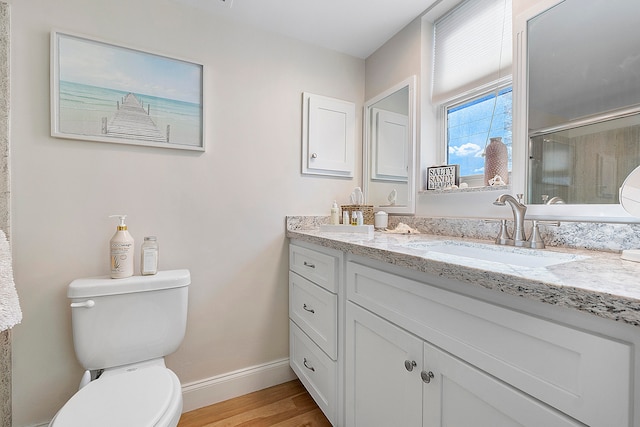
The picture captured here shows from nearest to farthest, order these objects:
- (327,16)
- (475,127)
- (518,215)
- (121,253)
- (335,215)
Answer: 1. (518,215)
2. (121,253)
3. (475,127)
4. (327,16)
5. (335,215)

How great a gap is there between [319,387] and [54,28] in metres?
2.01

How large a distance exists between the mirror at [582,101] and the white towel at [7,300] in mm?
1795

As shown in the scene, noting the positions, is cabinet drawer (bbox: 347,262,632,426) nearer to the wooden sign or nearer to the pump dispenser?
the wooden sign

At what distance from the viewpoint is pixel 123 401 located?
0.90 metres

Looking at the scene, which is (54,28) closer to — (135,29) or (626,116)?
(135,29)

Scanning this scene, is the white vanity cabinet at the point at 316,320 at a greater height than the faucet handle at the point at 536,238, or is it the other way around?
the faucet handle at the point at 536,238

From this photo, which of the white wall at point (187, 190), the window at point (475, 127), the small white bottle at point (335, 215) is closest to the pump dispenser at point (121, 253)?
the white wall at point (187, 190)

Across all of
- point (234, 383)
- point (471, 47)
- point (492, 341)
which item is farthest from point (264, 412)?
point (471, 47)

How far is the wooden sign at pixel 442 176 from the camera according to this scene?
1.51 m

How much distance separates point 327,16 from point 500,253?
1.49 m

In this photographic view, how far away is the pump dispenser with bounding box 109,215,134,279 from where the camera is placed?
1.23 m

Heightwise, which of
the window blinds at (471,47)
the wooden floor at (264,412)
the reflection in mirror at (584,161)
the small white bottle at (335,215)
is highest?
the window blinds at (471,47)

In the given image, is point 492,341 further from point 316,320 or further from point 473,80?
point 473,80

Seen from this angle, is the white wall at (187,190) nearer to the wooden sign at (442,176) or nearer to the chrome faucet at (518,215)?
the wooden sign at (442,176)
